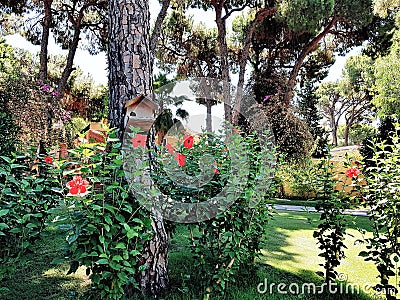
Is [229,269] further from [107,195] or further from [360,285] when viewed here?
[360,285]

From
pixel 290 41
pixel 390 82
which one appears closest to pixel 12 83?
pixel 390 82

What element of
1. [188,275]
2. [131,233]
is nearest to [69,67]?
[188,275]

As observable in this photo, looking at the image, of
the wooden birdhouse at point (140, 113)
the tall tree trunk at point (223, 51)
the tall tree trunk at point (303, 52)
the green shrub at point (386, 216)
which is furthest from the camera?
the tall tree trunk at point (303, 52)

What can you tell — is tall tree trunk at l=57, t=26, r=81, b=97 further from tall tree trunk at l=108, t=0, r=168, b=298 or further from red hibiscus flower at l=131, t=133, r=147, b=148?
red hibiscus flower at l=131, t=133, r=147, b=148

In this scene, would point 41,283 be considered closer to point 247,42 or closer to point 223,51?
point 223,51

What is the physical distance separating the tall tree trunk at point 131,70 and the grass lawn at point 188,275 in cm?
17

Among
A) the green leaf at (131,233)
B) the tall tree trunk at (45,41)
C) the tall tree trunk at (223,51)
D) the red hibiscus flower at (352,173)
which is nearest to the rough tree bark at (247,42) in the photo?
the tall tree trunk at (223,51)

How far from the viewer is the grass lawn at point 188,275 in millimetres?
2168

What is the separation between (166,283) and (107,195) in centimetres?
91

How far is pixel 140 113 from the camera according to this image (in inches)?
81.9

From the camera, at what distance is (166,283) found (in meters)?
2.19

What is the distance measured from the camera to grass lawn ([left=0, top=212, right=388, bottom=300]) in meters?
2.17

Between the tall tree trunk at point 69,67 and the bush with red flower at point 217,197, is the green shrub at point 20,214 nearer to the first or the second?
the bush with red flower at point 217,197

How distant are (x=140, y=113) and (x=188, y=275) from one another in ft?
3.93
